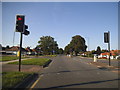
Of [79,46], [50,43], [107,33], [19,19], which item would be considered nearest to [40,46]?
[50,43]

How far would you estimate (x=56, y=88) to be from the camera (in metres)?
7.92

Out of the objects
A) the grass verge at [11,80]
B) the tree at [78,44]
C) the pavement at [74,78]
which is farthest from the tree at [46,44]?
the grass verge at [11,80]

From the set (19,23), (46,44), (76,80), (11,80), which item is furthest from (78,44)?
(11,80)

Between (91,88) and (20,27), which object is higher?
(20,27)

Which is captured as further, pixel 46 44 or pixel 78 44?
pixel 46 44

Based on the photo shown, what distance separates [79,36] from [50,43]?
1931 cm

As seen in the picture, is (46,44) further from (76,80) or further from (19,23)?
(76,80)

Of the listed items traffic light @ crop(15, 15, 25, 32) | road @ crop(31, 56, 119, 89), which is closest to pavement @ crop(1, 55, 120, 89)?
road @ crop(31, 56, 119, 89)

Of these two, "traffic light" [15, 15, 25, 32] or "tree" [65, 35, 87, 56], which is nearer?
"traffic light" [15, 15, 25, 32]

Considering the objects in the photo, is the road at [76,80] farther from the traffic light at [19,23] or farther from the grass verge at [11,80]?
the traffic light at [19,23]

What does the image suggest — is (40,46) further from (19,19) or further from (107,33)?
(19,19)

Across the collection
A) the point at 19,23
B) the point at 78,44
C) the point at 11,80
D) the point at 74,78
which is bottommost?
the point at 74,78

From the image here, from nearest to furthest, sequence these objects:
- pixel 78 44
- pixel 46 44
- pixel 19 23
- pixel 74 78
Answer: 1. pixel 74 78
2. pixel 19 23
3. pixel 78 44
4. pixel 46 44

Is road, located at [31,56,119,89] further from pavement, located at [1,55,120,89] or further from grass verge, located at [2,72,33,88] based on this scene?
grass verge, located at [2,72,33,88]
